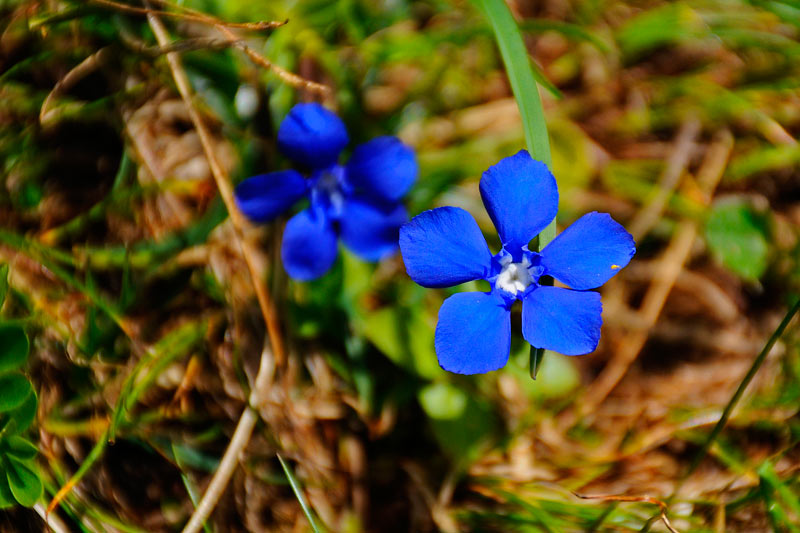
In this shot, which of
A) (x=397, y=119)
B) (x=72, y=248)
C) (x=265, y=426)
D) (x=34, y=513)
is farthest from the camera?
(x=397, y=119)

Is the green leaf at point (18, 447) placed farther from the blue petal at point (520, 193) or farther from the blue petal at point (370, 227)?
the blue petal at point (520, 193)

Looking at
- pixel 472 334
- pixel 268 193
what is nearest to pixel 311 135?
pixel 268 193

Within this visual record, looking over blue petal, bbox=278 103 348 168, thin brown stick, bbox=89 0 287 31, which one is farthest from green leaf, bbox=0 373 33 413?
thin brown stick, bbox=89 0 287 31

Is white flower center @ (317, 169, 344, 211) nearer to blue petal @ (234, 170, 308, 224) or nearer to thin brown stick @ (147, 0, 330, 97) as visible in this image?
blue petal @ (234, 170, 308, 224)

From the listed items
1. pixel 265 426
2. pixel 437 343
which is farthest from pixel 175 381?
pixel 437 343

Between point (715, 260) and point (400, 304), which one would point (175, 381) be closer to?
point (400, 304)

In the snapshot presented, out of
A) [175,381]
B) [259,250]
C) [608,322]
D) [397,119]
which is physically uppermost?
[397,119]

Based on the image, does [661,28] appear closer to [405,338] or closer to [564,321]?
[405,338]
